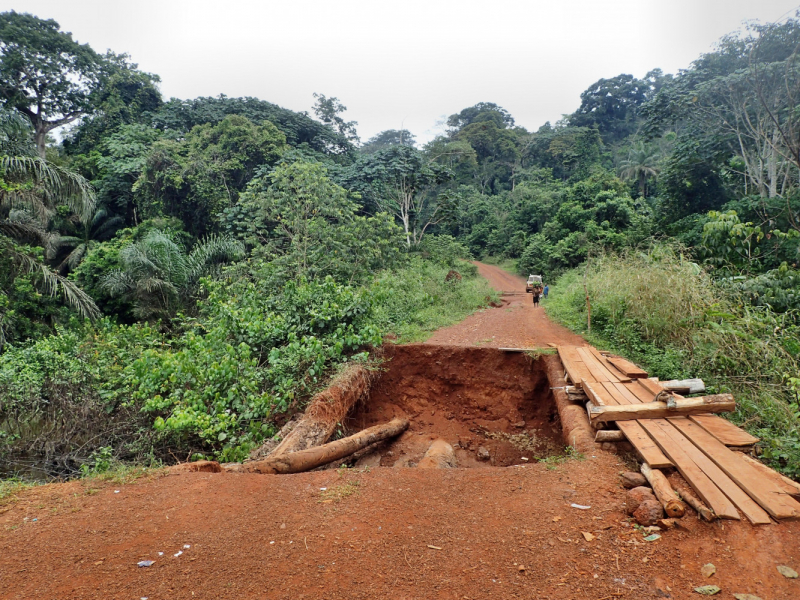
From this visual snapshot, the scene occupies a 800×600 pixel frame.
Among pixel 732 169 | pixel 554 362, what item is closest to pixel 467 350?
pixel 554 362

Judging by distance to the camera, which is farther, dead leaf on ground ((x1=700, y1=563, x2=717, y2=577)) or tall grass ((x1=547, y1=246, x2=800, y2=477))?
tall grass ((x1=547, y1=246, x2=800, y2=477))

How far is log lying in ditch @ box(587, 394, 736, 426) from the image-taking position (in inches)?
144

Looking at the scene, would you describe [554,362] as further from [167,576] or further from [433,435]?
[167,576]

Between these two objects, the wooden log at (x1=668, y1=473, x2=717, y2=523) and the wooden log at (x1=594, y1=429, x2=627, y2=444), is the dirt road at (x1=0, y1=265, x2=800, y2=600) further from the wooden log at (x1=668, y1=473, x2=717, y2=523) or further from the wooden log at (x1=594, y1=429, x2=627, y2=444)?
the wooden log at (x1=594, y1=429, x2=627, y2=444)

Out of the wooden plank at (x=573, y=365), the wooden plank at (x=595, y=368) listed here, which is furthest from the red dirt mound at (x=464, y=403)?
the wooden plank at (x=595, y=368)

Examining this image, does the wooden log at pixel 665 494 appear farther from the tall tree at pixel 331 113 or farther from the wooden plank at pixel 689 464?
the tall tree at pixel 331 113

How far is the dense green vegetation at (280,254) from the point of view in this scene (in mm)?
5082

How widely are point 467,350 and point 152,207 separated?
13.7m

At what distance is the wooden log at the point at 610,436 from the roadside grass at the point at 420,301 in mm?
4395

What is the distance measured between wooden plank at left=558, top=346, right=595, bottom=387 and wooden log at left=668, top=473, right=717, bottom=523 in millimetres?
2090

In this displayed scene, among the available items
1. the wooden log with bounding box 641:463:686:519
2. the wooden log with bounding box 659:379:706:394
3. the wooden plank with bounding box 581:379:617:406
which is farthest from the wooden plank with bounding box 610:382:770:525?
the wooden log with bounding box 659:379:706:394

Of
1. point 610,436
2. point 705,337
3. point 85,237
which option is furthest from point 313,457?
point 85,237

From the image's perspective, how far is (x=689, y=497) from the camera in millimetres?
2615

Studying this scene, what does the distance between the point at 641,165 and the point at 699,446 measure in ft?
96.2
